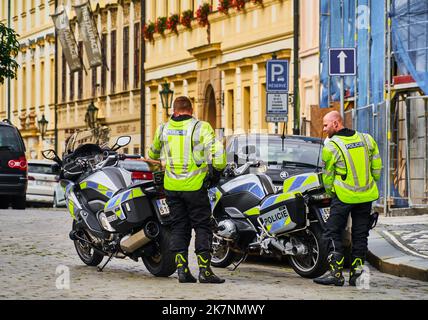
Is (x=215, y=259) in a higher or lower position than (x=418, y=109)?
lower

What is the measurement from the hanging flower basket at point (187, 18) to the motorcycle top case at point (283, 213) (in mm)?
36375

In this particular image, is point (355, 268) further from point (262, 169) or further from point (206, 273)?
point (262, 169)

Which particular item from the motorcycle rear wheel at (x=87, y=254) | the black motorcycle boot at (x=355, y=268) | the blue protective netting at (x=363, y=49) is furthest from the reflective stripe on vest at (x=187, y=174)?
the blue protective netting at (x=363, y=49)

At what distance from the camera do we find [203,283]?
47.8 ft

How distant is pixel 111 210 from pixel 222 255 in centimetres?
155

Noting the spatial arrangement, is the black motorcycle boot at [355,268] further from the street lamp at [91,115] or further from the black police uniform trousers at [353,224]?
the street lamp at [91,115]

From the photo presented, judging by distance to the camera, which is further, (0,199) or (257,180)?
(0,199)

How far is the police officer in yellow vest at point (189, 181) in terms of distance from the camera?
14.7 metres

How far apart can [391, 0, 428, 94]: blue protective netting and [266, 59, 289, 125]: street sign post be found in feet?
9.46

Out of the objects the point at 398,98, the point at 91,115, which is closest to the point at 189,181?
the point at 398,98

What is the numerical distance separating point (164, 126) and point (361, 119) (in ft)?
55.2

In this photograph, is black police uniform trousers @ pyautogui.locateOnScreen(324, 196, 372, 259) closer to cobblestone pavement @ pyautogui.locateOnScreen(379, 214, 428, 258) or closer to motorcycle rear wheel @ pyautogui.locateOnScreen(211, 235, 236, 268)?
motorcycle rear wheel @ pyautogui.locateOnScreen(211, 235, 236, 268)
